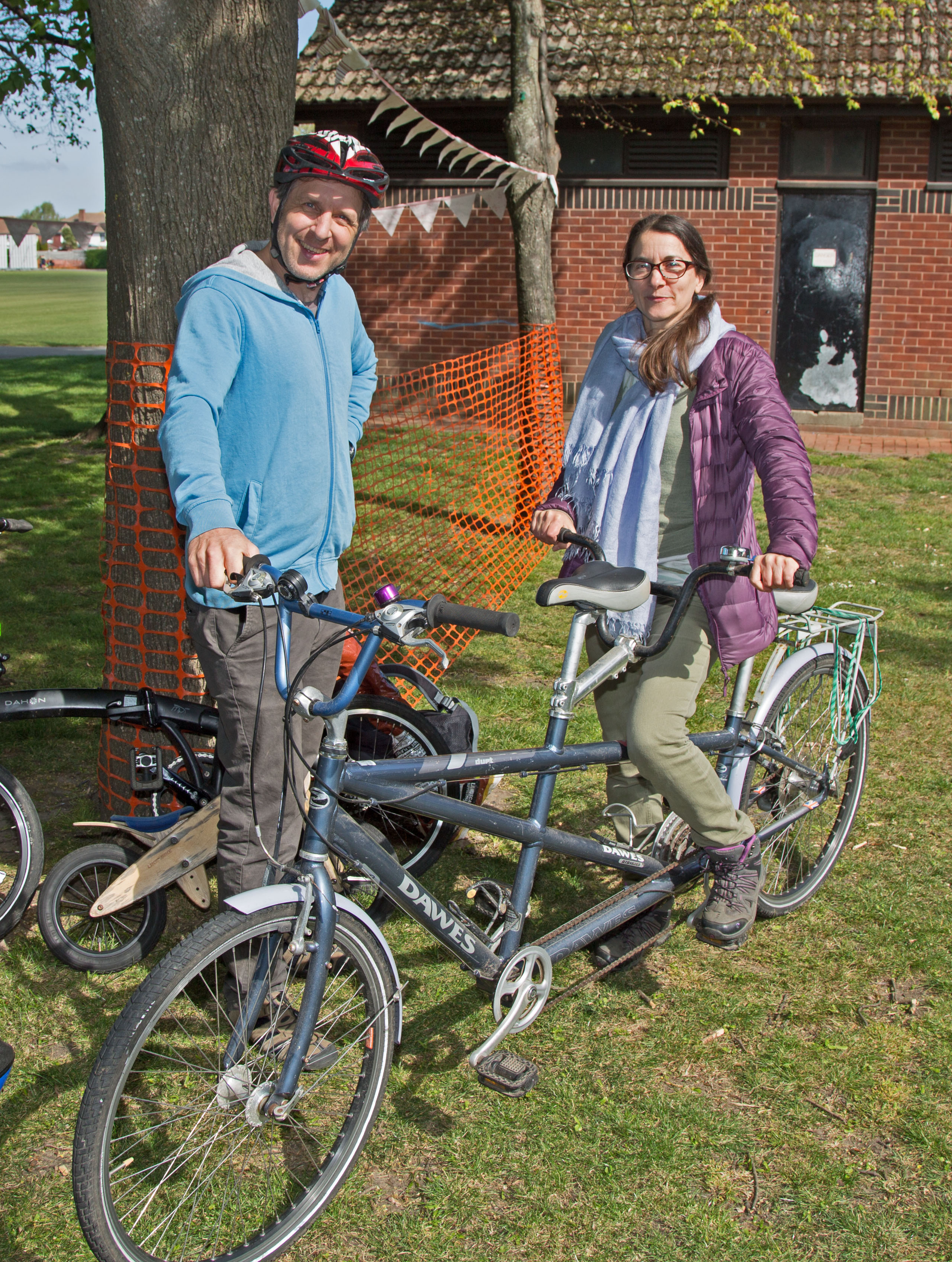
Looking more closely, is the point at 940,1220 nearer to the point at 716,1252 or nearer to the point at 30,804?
the point at 716,1252

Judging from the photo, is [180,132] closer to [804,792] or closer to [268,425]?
[268,425]

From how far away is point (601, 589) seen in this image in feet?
9.84

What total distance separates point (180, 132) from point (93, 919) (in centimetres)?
265

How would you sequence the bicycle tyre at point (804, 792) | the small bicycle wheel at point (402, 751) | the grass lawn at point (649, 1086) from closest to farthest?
the grass lawn at point (649, 1086), the bicycle tyre at point (804, 792), the small bicycle wheel at point (402, 751)

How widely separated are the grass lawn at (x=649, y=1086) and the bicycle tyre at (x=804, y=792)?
0.12 m

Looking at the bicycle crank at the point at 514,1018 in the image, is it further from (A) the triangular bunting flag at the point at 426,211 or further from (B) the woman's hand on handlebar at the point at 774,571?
(A) the triangular bunting flag at the point at 426,211

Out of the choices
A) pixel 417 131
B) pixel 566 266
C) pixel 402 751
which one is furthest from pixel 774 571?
pixel 566 266

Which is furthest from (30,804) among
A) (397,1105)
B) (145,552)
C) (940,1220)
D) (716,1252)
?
(940,1220)

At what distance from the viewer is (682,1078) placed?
11.0 feet

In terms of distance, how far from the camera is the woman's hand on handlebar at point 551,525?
3.62 meters

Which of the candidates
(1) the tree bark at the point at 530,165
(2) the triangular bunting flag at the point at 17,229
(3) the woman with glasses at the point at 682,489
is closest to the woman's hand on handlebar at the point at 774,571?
(3) the woman with glasses at the point at 682,489

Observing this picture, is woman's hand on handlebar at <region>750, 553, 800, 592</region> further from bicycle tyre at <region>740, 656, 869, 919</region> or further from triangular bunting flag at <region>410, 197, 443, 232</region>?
triangular bunting flag at <region>410, 197, 443, 232</region>

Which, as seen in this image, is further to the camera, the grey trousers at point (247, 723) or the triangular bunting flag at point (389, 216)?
the triangular bunting flag at point (389, 216)

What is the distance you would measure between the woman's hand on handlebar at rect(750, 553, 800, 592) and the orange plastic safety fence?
6.99 feet
